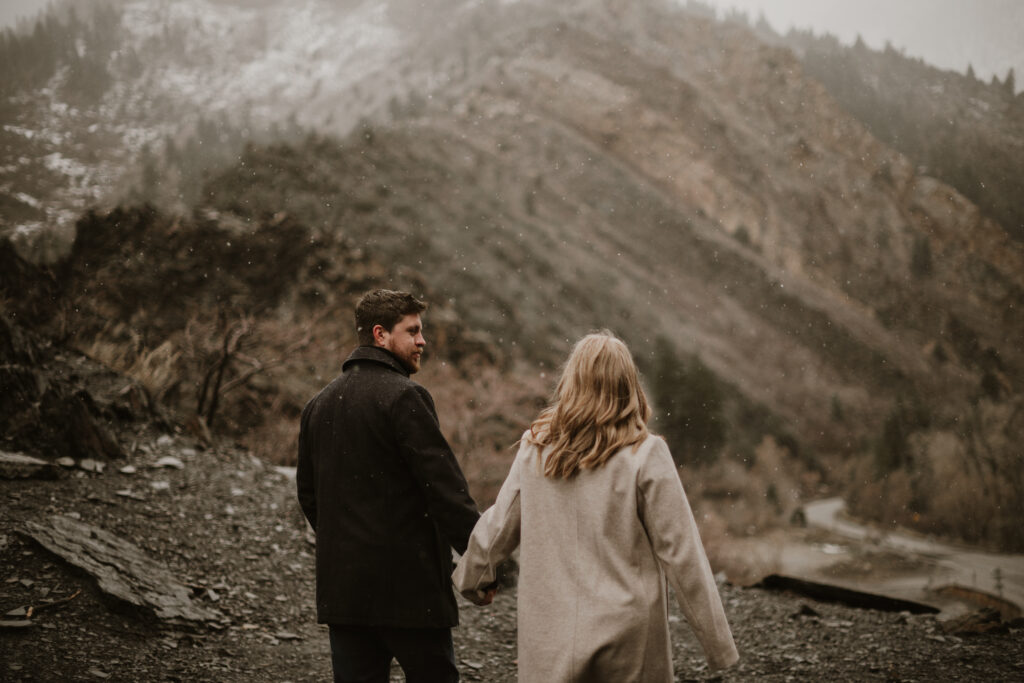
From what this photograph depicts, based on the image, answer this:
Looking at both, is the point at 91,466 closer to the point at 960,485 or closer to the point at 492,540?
the point at 492,540

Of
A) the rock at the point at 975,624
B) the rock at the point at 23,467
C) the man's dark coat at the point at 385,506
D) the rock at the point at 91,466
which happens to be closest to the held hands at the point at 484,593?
the man's dark coat at the point at 385,506

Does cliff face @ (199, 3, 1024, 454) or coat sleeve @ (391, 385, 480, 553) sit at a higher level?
cliff face @ (199, 3, 1024, 454)

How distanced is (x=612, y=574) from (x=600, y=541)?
10cm

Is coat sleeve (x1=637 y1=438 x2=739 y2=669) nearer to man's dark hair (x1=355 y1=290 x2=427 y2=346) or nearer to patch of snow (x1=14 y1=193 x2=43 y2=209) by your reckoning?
man's dark hair (x1=355 y1=290 x2=427 y2=346)

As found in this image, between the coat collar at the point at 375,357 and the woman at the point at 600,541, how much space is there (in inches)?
22.8

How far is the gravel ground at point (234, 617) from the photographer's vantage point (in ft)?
13.3

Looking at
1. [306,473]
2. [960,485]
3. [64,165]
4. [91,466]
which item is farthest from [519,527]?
[960,485]

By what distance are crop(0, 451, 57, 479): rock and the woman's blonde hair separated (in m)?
5.12

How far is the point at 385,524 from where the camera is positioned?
2.36 metres

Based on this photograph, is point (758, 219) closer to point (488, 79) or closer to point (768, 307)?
point (768, 307)

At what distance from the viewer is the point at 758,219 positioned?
7675 cm

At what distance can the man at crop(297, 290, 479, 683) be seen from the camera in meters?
2.31

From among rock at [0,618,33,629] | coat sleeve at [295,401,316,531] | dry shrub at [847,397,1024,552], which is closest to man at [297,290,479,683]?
coat sleeve at [295,401,316,531]

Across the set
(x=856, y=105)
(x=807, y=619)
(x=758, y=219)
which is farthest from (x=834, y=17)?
(x=807, y=619)
